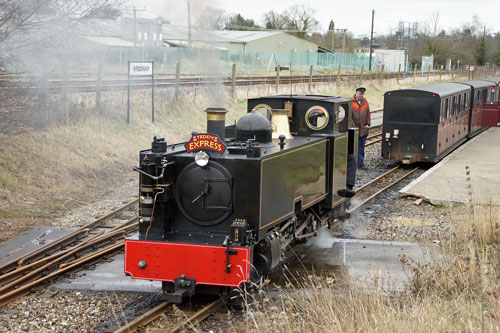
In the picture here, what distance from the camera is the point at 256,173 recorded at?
261 inches

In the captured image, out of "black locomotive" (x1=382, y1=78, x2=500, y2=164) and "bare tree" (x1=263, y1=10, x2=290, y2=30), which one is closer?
"black locomotive" (x1=382, y1=78, x2=500, y2=164)

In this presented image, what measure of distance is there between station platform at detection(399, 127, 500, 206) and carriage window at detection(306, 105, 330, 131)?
7.82 ft

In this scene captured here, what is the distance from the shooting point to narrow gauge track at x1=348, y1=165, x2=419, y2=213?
42.6ft

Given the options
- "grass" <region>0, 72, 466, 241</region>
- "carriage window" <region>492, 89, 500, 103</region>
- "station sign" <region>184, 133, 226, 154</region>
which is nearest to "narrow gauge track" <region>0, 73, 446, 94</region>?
"grass" <region>0, 72, 466, 241</region>

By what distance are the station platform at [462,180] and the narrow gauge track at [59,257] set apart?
5.45m

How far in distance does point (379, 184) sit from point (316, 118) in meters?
6.50

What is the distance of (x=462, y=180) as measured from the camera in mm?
14078

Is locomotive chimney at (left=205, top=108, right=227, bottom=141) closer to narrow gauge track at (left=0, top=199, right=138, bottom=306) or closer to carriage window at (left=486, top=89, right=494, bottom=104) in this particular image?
narrow gauge track at (left=0, top=199, right=138, bottom=306)

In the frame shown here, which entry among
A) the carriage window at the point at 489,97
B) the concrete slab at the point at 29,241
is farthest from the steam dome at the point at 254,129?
the carriage window at the point at 489,97

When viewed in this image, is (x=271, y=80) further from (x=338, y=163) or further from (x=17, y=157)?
(x=338, y=163)

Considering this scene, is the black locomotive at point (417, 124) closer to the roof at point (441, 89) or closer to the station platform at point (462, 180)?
the roof at point (441, 89)

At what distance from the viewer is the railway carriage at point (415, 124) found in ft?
55.9

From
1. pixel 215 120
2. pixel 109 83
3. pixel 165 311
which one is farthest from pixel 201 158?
pixel 109 83

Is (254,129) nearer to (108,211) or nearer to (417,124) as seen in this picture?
(108,211)
